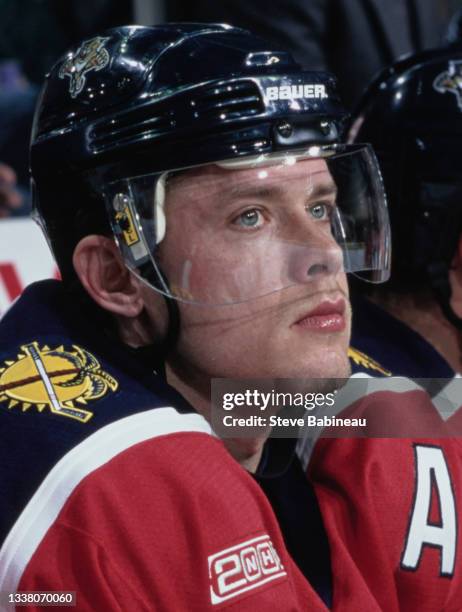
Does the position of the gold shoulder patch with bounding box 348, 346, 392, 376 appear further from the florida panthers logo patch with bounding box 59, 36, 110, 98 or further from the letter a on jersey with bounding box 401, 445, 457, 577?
the florida panthers logo patch with bounding box 59, 36, 110, 98

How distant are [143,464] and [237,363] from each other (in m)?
0.22

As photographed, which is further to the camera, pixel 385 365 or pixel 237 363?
pixel 385 365

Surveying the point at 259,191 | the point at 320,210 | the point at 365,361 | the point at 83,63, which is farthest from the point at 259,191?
the point at 365,361

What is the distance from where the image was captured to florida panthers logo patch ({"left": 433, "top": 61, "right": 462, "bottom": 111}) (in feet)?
5.26

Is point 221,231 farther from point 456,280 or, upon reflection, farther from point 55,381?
point 456,280

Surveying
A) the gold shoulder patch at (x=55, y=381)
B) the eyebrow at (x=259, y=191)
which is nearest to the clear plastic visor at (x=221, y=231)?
the eyebrow at (x=259, y=191)

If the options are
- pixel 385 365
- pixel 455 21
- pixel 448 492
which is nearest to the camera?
pixel 448 492

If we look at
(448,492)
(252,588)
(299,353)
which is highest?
(299,353)

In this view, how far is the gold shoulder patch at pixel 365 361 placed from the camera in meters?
1.42

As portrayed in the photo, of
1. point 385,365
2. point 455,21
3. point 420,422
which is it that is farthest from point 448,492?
point 455,21

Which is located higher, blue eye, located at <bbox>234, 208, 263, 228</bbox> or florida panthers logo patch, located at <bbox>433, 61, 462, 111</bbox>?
blue eye, located at <bbox>234, 208, 263, 228</bbox>

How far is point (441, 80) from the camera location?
1.62 m

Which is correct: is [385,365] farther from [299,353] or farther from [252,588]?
[252,588]

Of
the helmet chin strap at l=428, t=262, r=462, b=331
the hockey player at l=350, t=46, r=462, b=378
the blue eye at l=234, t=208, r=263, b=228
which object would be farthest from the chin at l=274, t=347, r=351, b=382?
the helmet chin strap at l=428, t=262, r=462, b=331
